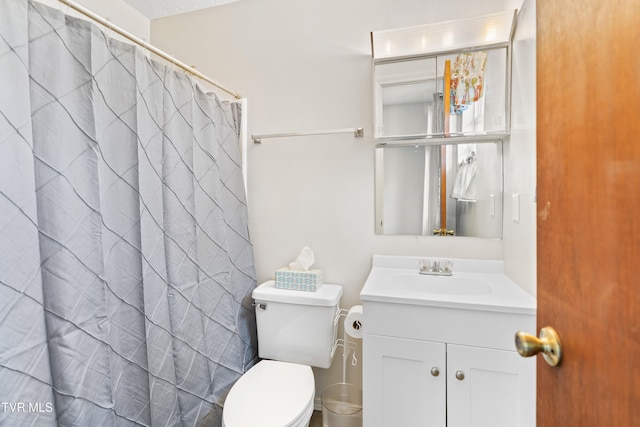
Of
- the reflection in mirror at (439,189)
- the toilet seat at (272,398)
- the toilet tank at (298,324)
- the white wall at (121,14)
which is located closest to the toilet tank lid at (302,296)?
the toilet tank at (298,324)

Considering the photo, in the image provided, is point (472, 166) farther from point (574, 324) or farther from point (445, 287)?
point (574, 324)

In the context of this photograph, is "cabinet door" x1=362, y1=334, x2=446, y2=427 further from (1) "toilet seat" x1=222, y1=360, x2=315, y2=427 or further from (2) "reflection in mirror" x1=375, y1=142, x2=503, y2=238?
(2) "reflection in mirror" x1=375, y1=142, x2=503, y2=238

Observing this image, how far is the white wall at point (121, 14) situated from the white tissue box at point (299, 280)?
1.65m

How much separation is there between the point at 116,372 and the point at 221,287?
1.80 ft

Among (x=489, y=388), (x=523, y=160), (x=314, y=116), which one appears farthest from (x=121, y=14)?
(x=489, y=388)

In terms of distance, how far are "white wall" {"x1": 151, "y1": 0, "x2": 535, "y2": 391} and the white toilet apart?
0.24 m

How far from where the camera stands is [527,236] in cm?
126

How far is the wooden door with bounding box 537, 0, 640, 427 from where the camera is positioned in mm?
384

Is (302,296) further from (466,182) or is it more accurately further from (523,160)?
(523,160)

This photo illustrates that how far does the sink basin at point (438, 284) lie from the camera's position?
1521 millimetres

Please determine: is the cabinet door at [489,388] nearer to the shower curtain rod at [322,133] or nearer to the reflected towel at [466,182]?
the reflected towel at [466,182]

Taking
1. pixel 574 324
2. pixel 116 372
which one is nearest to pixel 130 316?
pixel 116 372

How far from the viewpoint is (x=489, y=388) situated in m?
1.18

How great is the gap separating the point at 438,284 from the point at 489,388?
0.48m
